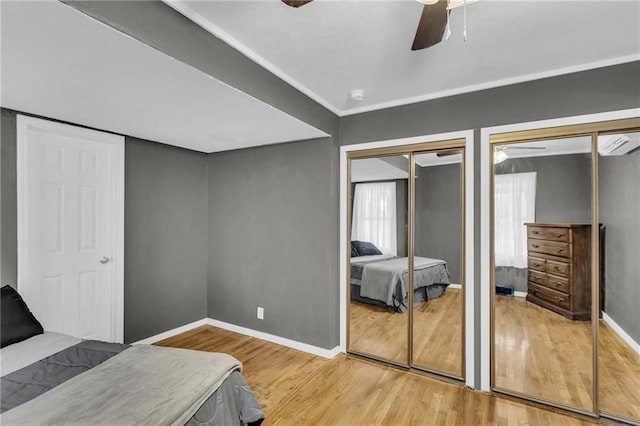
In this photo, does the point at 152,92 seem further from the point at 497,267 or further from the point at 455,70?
the point at 497,267

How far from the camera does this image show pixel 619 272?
2162 mm

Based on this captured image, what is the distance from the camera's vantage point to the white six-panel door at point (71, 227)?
237 cm

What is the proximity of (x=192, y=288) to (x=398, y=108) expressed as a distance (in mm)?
3191

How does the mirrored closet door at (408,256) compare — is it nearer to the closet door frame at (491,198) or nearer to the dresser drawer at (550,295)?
the closet door frame at (491,198)

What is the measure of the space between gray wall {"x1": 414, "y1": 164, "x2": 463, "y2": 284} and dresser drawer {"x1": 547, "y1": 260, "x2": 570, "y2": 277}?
2.13 feet

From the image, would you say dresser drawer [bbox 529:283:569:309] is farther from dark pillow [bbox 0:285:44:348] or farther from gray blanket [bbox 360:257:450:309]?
dark pillow [bbox 0:285:44:348]

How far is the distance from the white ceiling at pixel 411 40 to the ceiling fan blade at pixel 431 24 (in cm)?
24

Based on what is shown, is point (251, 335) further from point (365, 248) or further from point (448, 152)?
point (448, 152)

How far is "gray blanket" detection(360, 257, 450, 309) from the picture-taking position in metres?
2.77

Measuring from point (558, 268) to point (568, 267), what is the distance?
0.06 meters

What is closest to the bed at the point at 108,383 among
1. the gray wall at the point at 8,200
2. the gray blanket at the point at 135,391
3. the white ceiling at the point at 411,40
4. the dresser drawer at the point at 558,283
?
the gray blanket at the point at 135,391

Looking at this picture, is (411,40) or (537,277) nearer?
(411,40)

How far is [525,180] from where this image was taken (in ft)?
7.98

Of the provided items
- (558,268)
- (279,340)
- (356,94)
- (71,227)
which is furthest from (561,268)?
(71,227)
